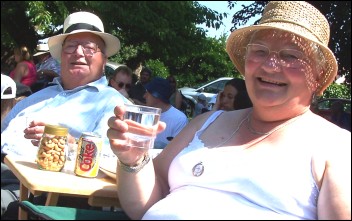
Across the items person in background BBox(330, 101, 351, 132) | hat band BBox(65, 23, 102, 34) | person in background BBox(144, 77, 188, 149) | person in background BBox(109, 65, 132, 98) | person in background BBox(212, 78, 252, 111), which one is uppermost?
hat band BBox(65, 23, 102, 34)

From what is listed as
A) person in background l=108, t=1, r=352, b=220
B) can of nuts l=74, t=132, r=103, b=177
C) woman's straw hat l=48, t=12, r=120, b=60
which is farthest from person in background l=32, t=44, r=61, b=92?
person in background l=108, t=1, r=352, b=220

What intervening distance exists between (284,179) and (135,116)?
58 cm

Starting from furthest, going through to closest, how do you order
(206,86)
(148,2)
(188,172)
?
(206,86), (148,2), (188,172)

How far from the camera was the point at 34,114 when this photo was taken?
3336 mm

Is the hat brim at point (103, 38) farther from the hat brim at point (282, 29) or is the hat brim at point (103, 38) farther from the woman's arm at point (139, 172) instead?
the woman's arm at point (139, 172)

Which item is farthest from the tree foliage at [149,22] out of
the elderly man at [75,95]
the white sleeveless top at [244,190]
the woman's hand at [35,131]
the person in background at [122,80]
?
the white sleeveless top at [244,190]

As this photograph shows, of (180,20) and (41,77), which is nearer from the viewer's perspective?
(41,77)

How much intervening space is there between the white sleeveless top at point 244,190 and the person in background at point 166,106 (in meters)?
3.04

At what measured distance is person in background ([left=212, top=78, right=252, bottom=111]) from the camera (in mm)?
4516

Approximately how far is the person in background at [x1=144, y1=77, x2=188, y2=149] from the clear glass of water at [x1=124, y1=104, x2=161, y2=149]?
10.2 ft

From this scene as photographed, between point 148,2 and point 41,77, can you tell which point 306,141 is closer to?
point 41,77

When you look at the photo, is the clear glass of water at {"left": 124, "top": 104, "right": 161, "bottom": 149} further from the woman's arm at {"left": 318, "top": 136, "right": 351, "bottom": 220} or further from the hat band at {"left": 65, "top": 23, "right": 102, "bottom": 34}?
the hat band at {"left": 65, "top": 23, "right": 102, "bottom": 34}

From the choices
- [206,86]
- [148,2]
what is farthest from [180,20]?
[206,86]

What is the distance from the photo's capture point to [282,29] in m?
2.22
